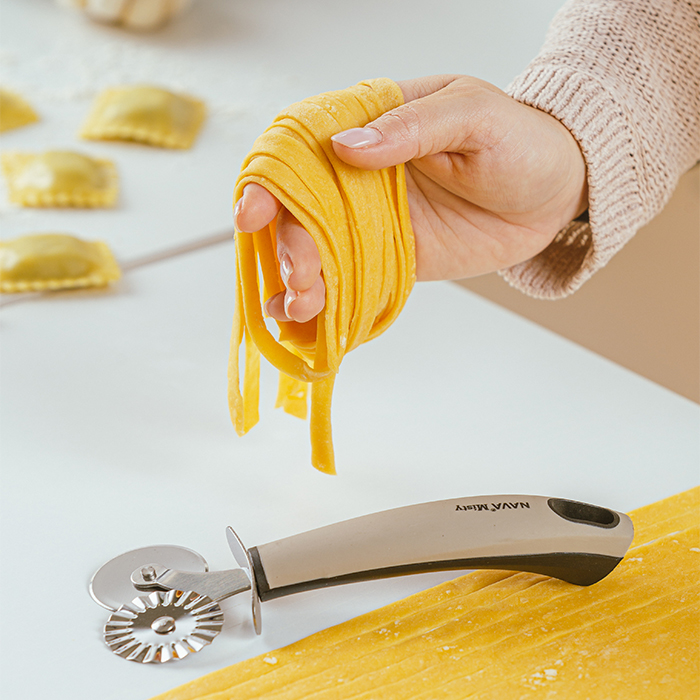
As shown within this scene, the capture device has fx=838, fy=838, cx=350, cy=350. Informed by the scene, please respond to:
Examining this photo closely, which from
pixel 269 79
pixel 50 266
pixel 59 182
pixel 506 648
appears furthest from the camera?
pixel 269 79

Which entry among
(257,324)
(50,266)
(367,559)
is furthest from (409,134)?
(50,266)

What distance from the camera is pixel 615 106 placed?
688mm

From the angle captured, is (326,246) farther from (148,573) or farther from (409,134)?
(148,573)

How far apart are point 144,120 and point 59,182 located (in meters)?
0.20

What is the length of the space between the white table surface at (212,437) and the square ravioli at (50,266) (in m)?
0.02

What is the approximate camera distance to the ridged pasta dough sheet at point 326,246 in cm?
49

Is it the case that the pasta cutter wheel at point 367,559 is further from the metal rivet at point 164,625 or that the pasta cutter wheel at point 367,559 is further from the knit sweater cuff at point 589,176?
the knit sweater cuff at point 589,176

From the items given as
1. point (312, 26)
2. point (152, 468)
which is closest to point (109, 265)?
point (152, 468)

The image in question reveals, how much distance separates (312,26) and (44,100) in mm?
550

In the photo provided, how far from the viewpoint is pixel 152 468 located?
611mm

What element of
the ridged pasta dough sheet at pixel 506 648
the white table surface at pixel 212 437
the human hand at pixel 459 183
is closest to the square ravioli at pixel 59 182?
the white table surface at pixel 212 437

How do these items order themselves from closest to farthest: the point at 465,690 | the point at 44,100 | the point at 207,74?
1. the point at 465,690
2. the point at 44,100
3. the point at 207,74

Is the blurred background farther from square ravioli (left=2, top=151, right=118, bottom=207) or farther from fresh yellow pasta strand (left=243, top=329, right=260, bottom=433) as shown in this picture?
fresh yellow pasta strand (left=243, top=329, right=260, bottom=433)

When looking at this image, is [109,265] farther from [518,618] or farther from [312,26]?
[312,26]
